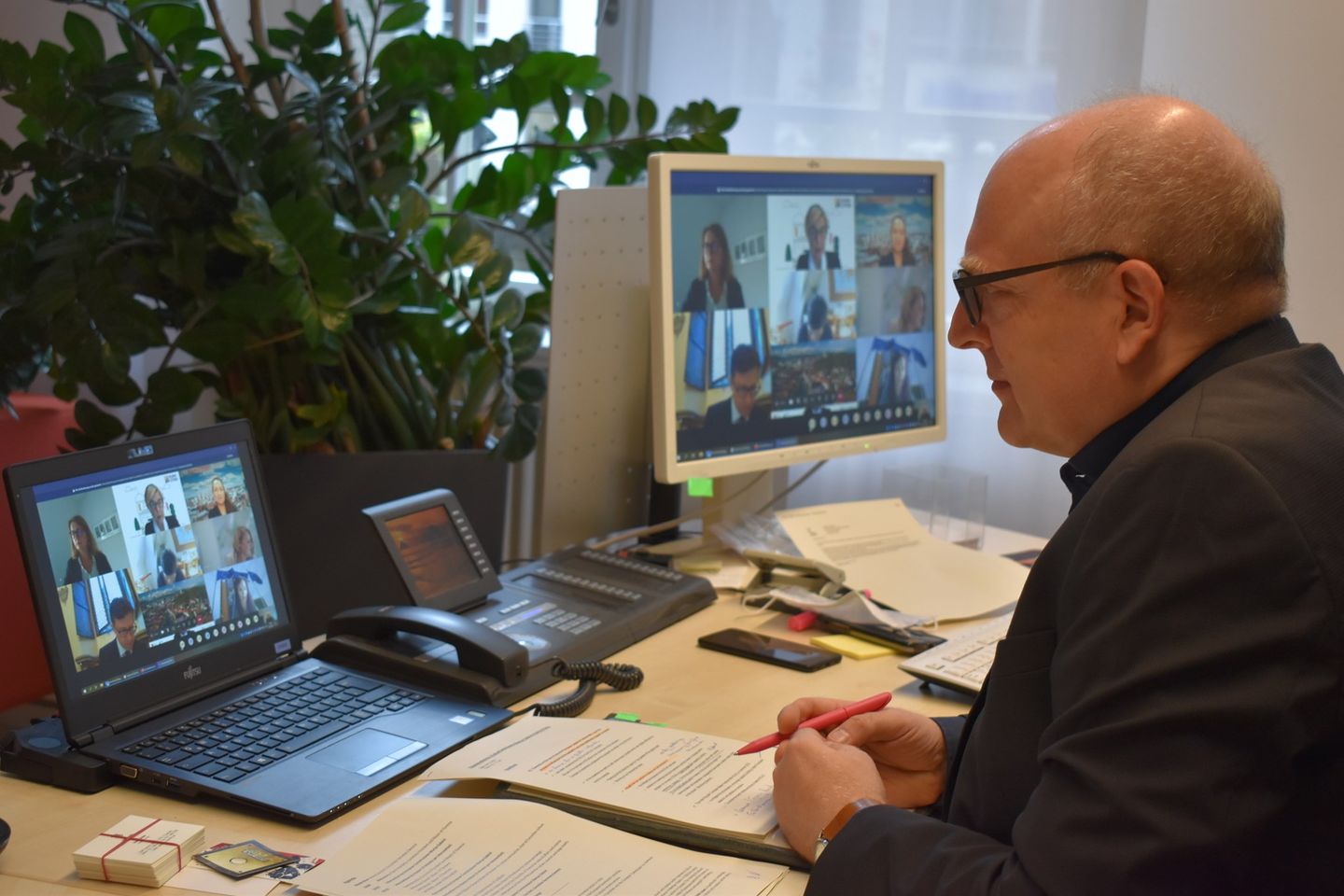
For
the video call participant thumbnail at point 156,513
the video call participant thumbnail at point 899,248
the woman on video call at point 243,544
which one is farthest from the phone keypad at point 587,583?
the video call participant thumbnail at point 899,248

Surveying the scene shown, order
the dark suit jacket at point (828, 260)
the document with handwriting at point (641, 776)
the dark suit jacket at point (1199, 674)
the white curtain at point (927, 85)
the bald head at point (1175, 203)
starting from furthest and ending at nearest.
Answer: the white curtain at point (927, 85), the dark suit jacket at point (828, 260), the document with handwriting at point (641, 776), the bald head at point (1175, 203), the dark suit jacket at point (1199, 674)

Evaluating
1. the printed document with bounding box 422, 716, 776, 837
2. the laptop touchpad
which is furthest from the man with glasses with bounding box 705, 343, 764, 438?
the laptop touchpad

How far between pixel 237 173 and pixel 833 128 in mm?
1250

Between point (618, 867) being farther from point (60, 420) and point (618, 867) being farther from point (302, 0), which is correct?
point (302, 0)

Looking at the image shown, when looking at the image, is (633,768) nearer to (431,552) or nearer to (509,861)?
(509,861)

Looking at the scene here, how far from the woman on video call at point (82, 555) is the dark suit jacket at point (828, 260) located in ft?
3.68

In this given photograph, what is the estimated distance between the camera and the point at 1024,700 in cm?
99

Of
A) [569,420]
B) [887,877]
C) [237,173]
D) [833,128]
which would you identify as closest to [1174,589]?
[887,877]

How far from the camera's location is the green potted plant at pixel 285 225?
186 centimetres

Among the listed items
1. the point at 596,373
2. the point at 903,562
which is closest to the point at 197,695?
the point at 596,373

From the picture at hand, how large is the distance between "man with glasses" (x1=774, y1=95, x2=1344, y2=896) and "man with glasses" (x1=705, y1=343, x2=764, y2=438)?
29.5 inches

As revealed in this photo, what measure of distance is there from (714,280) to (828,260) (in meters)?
0.24

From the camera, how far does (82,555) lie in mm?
1188

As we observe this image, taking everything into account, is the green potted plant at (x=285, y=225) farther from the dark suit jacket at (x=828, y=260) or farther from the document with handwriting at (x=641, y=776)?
the document with handwriting at (x=641, y=776)
